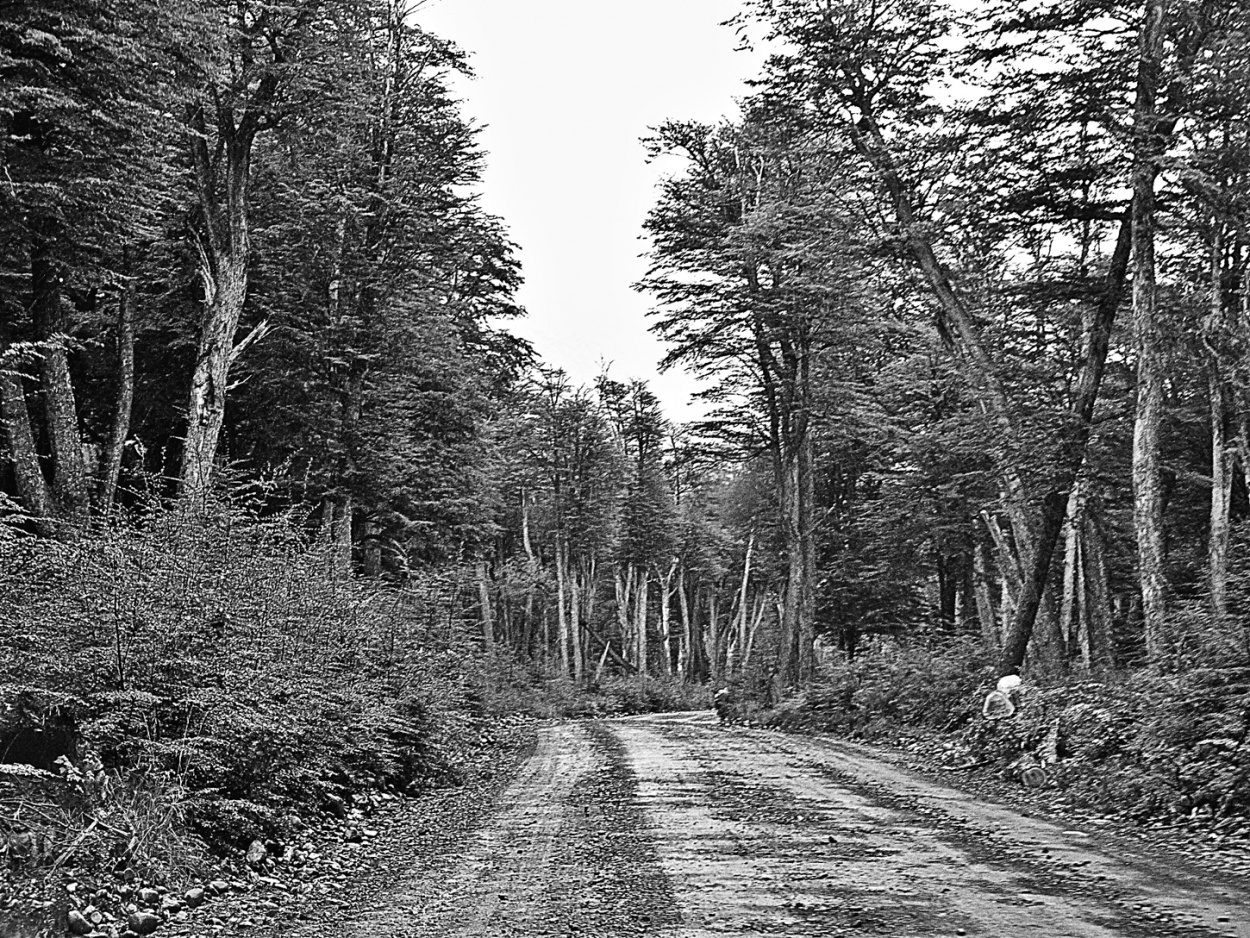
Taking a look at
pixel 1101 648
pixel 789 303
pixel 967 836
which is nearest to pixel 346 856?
pixel 967 836

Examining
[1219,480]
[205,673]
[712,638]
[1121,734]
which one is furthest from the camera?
[712,638]

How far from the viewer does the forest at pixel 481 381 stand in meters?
8.88

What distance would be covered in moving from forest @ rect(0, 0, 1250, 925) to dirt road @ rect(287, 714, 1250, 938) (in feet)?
5.06

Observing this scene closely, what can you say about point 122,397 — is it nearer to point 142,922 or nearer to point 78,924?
point 142,922

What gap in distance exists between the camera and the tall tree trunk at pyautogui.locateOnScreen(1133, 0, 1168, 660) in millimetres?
14008

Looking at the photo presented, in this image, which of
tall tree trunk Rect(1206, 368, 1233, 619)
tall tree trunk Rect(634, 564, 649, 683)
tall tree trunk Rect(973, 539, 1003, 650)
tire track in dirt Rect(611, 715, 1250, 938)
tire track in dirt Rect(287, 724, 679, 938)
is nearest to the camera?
tire track in dirt Rect(611, 715, 1250, 938)

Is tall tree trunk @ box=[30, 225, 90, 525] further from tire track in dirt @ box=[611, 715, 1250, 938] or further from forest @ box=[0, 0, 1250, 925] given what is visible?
tire track in dirt @ box=[611, 715, 1250, 938]

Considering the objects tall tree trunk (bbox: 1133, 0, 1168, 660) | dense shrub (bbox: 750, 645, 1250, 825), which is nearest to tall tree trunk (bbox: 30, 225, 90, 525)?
dense shrub (bbox: 750, 645, 1250, 825)

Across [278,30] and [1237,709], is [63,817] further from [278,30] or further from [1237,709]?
[278,30]

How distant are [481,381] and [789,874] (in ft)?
69.6

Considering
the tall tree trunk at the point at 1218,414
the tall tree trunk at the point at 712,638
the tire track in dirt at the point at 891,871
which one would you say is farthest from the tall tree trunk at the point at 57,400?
the tall tree trunk at the point at 712,638

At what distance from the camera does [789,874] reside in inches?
273

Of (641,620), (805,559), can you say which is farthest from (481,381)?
(641,620)

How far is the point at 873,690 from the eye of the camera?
20594 millimetres
